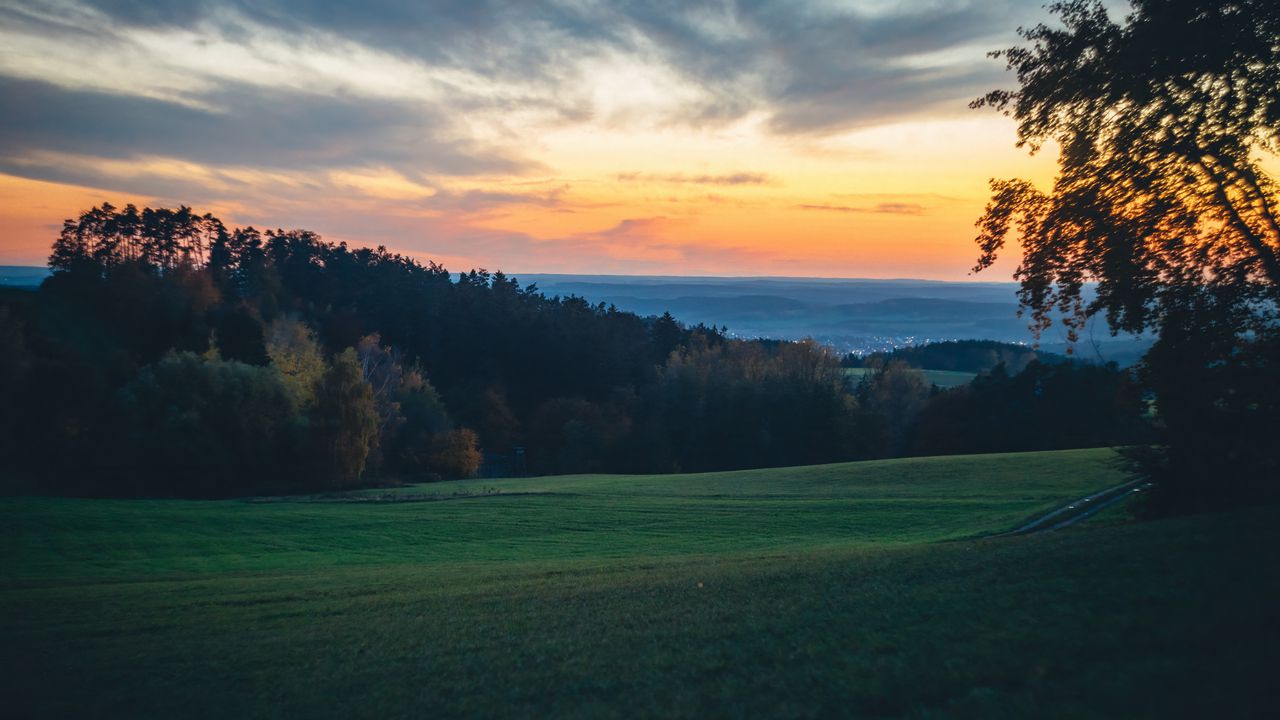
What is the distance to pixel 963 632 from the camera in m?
9.49

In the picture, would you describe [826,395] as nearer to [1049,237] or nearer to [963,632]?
[1049,237]

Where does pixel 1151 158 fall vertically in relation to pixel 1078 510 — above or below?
above

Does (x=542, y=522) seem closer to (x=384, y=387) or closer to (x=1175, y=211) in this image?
(x=1175, y=211)

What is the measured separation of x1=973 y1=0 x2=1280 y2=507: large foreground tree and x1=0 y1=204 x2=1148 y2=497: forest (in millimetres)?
2588

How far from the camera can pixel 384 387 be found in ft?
294

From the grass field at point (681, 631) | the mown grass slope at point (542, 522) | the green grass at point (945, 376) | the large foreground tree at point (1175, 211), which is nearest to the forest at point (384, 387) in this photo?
the large foreground tree at point (1175, 211)

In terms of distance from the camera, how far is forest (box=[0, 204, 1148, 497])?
206 ft

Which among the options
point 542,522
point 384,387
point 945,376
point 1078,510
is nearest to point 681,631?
point 1078,510

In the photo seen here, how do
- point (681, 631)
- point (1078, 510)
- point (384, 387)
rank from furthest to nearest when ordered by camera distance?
point (384, 387), point (1078, 510), point (681, 631)

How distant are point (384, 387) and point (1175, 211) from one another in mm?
84915

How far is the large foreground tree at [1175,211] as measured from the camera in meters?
17.2

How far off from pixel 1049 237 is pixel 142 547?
35318mm

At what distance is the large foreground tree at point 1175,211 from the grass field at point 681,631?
560 cm

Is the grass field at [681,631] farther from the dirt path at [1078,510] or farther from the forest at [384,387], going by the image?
Result: the forest at [384,387]
